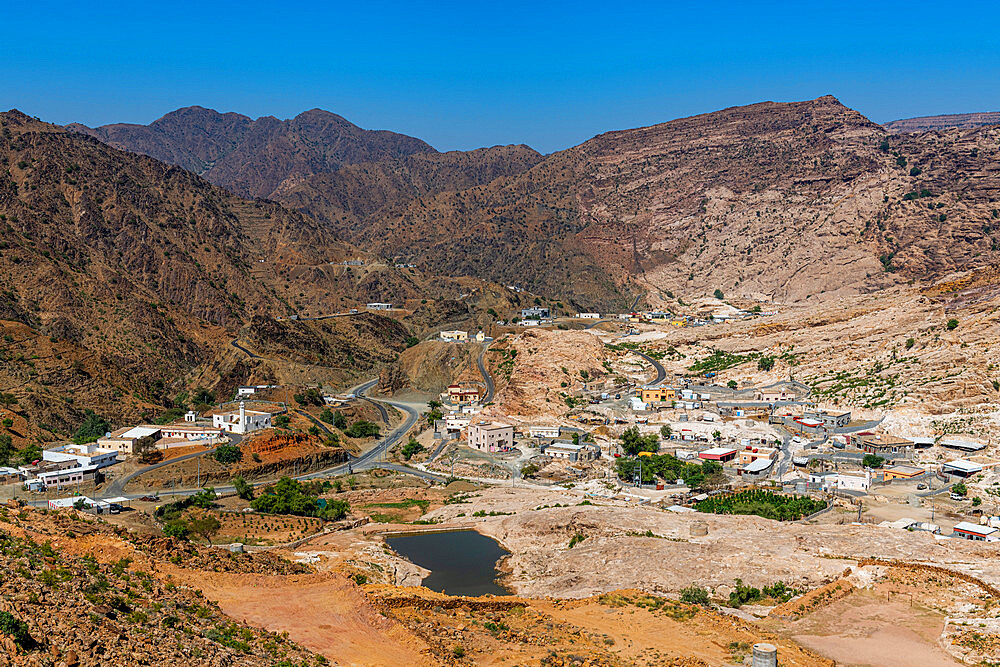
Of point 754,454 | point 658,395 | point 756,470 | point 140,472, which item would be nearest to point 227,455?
point 140,472

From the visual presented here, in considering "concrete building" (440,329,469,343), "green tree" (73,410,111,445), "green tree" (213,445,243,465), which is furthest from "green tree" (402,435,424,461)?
"concrete building" (440,329,469,343)

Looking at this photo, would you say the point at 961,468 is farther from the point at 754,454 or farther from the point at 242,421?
the point at 242,421

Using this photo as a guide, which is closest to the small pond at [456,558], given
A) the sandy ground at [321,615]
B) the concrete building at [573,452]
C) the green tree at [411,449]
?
the sandy ground at [321,615]

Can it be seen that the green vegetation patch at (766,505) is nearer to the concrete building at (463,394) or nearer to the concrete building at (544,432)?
the concrete building at (544,432)

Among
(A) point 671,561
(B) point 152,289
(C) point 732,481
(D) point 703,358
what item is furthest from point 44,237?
(A) point 671,561

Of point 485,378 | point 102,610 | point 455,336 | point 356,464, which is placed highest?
point 455,336

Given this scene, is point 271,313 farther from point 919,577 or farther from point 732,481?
point 919,577

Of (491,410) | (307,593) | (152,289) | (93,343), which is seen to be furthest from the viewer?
(152,289)
